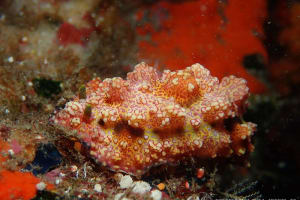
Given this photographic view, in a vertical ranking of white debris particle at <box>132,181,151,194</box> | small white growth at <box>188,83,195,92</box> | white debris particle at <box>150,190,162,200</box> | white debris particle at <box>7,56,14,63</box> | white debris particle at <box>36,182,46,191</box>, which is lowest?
white debris particle at <box>36,182,46,191</box>

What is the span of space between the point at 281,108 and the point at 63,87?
12.1 ft

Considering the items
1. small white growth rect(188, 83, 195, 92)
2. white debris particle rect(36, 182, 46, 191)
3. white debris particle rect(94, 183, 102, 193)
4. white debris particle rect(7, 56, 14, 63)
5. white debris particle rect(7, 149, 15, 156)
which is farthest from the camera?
white debris particle rect(7, 56, 14, 63)

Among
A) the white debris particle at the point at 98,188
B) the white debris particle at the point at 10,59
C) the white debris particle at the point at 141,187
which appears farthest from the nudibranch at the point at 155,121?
the white debris particle at the point at 10,59

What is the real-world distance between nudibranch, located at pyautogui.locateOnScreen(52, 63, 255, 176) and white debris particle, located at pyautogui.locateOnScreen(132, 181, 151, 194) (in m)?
0.12

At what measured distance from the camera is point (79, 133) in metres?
3.05

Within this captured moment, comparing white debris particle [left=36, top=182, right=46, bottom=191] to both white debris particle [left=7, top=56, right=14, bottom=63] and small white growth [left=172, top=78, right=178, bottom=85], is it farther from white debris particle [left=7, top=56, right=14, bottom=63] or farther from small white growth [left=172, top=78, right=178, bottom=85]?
white debris particle [left=7, top=56, right=14, bottom=63]

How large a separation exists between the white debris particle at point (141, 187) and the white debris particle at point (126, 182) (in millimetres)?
61

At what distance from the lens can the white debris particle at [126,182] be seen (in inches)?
120

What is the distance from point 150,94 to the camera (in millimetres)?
3334

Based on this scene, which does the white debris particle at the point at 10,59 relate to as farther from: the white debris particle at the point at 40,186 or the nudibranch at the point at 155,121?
the white debris particle at the point at 40,186

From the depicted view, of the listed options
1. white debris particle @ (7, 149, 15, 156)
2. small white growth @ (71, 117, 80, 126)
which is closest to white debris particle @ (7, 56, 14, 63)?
white debris particle @ (7, 149, 15, 156)

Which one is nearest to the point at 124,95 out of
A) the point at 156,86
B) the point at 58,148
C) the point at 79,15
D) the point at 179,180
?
the point at 156,86

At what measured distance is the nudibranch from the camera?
3057mm

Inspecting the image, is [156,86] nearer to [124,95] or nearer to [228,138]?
[124,95]
